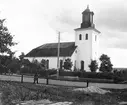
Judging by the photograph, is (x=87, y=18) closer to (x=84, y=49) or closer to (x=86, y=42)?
(x=86, y=42)

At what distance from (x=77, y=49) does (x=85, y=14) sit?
916 centimetres

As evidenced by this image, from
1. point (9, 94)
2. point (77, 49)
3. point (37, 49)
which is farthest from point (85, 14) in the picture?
point (9, 94)

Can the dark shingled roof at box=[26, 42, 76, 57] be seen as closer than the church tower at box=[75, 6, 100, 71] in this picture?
No

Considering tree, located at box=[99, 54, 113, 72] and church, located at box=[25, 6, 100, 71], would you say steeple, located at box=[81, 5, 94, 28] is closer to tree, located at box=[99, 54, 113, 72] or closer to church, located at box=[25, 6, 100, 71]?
church, located at box=[25, 6, 100, 71]

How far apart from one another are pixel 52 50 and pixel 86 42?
10.9 meters

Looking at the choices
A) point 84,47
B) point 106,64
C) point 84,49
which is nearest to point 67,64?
point 84,49

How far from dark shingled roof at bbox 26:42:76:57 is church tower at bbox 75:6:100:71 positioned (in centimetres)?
228

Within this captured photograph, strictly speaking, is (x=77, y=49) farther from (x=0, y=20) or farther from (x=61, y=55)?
(x=0, y=20)

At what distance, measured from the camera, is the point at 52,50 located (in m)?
64.8

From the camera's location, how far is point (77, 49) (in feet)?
197

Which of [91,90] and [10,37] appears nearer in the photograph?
[10,37]

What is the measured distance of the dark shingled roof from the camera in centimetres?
6000

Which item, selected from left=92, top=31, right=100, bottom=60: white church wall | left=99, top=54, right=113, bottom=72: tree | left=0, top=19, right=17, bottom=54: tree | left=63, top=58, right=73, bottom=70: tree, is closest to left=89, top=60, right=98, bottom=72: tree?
left=99, top=54, right=113, bottom=72: tree

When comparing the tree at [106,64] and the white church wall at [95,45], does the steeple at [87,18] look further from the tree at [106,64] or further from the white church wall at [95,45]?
the tree at [106,64]
